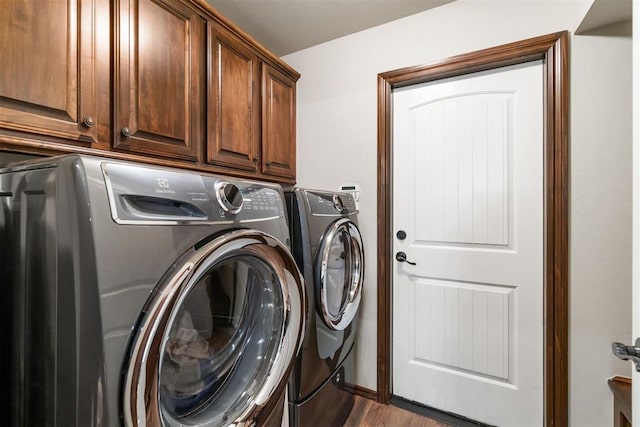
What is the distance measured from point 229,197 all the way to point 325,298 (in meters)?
0.73

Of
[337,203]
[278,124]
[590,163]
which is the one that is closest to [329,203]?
[337,203]

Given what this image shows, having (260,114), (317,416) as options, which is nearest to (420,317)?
(317,416)

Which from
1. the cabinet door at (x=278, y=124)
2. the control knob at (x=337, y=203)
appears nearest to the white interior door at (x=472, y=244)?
the control knob at (x=337, y=203)

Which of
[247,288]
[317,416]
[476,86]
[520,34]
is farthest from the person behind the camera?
[476,86]

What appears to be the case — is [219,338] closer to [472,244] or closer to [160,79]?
[160,79]

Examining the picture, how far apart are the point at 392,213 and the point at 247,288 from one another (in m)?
1.17

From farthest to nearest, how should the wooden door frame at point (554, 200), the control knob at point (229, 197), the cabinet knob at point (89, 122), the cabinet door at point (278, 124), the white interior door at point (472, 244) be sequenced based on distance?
the cabinet door at point (278, 124) < the white interior door at point (472, 244) < the wooden door frame at point (554, 200) < the cabinet knob at point (89, 122) < the control knob at point (229, 197)

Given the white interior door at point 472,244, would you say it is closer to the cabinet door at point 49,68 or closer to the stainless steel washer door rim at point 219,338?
the stainless steel washer door rim at point 219,338

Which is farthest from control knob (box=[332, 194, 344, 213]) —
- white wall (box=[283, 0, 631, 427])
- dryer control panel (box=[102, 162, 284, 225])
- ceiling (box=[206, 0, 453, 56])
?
ceiling (box=[206, 0, 453, 56])

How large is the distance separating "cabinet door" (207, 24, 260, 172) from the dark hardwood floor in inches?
61.8

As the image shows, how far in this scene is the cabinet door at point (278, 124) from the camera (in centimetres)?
188

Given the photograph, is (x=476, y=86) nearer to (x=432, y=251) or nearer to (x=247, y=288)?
(x=432, y=251)

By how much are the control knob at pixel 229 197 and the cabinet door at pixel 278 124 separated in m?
1.06

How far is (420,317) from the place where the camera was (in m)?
1.83
